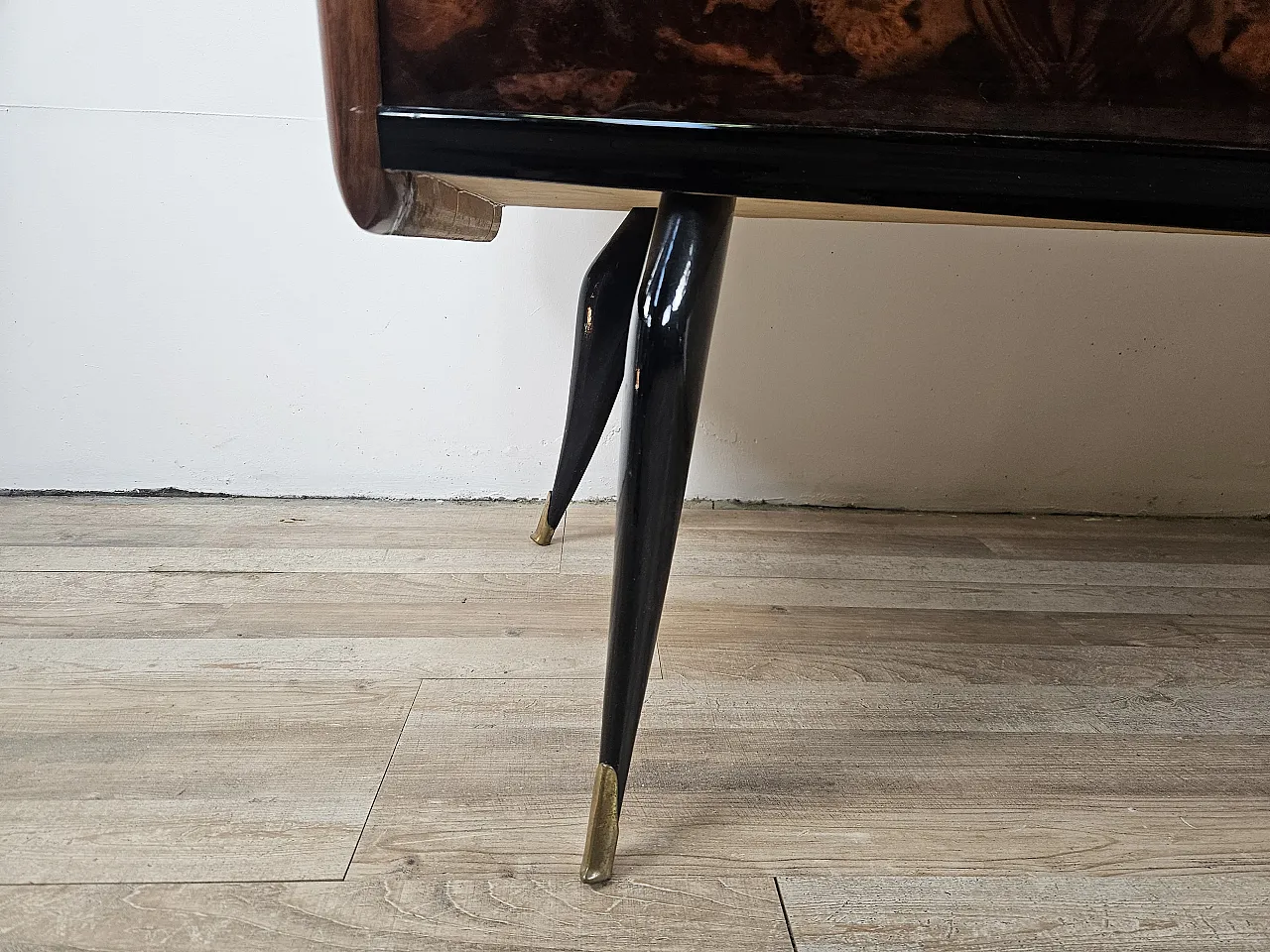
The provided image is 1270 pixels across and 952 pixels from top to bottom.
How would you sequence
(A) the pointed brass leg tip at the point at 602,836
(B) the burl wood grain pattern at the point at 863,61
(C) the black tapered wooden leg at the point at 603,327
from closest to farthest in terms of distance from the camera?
(B) the burl wood grain pattern at the point at 863,61
(A) the pointed brass leg tip at the point at 602,836
(C) the black tapered wooden leg at the point at 603,327

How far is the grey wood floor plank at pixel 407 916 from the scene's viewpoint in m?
0.41

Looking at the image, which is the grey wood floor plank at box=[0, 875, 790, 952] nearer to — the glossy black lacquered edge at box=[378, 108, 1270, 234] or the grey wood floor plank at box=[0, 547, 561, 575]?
the glossy black lacquered edge at box=[378, 108, 1270, 234]

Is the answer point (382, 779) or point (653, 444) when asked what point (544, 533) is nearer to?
point (382, 779)

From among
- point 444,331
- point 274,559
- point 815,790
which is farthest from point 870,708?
point 444,331

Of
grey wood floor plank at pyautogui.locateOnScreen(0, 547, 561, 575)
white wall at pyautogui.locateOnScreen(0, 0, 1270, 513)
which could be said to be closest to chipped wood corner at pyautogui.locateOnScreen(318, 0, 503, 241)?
grey wood floor plank at pyautogui.locateOnScreen(0, 547, 561, 575)

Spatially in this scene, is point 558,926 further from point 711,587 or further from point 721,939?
point 711,587

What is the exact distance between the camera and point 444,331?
1160 millimetres

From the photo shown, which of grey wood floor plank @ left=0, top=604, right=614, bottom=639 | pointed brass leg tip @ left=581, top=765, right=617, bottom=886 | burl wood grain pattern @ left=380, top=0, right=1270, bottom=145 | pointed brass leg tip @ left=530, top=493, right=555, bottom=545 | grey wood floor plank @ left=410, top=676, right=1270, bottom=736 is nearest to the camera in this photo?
burl wood grain pattern @ left=380, top=0, right=1270, bottom=145

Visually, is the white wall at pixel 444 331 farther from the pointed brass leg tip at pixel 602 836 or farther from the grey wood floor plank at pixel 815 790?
the pointed brass leg tip at pixel 602 836

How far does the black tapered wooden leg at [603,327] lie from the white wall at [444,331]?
0.81 feet

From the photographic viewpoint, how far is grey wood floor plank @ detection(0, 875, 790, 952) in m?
0.41

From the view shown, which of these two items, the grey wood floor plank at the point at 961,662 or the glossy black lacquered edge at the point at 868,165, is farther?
the grey wood floor plank at the point at 961,662

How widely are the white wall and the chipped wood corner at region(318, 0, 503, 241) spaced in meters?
0.73

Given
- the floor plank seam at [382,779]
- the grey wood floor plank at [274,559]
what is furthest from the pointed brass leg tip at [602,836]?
the grey wood floor plank at [274,559]
